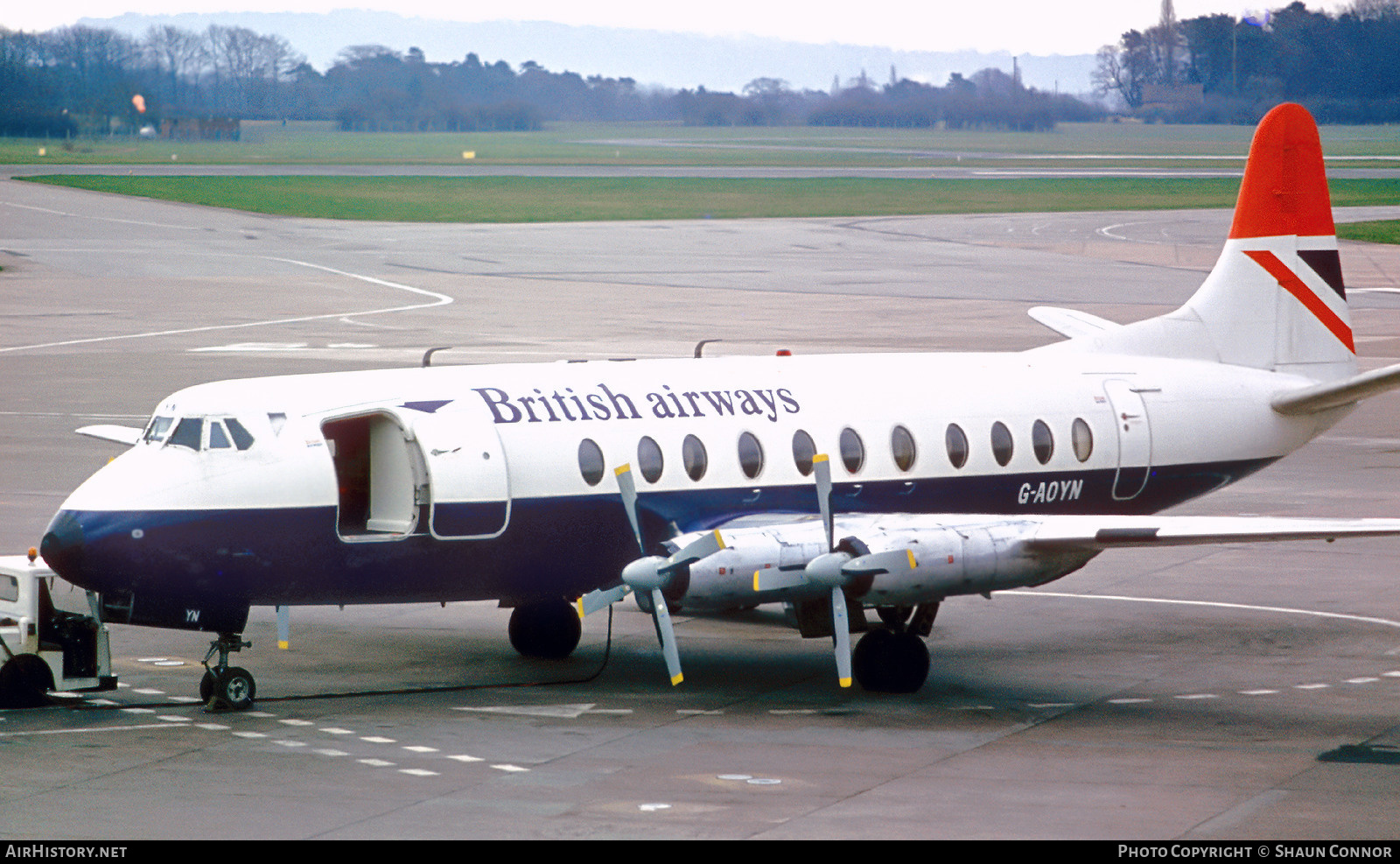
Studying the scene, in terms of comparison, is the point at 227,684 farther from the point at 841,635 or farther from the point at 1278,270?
the point at 1278,270

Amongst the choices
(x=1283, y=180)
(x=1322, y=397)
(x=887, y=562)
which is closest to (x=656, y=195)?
(x=1283, y=180)

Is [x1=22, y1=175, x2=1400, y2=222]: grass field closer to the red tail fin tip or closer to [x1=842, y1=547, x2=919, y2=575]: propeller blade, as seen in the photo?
the red tail fin tip

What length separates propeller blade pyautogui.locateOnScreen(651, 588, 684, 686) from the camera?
1867cm

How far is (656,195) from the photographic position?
127 m

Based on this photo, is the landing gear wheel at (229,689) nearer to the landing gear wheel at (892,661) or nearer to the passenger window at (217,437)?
the passenger window at (217,437)

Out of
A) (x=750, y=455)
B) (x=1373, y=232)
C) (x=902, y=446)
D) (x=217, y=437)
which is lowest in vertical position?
(x=1373, y=232)

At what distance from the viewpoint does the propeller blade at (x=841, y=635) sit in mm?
18812

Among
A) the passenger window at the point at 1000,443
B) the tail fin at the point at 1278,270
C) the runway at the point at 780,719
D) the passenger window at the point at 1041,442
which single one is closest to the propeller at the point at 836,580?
the runway at the point at 780,719

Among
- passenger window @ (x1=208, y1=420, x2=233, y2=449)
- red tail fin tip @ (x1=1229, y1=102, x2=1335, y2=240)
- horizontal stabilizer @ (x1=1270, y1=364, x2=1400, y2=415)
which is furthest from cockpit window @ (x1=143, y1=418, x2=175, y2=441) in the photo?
red tail fin tip @ (x1=1229, y1=102, x2=1335, y2=240)

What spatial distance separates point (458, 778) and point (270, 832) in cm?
228

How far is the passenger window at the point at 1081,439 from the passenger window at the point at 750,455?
463 centimetres

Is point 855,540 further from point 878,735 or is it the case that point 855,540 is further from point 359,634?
point 359,634

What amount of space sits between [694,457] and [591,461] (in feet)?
4.09

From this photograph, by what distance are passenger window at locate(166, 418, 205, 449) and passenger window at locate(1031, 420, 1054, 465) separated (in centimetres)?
1030
